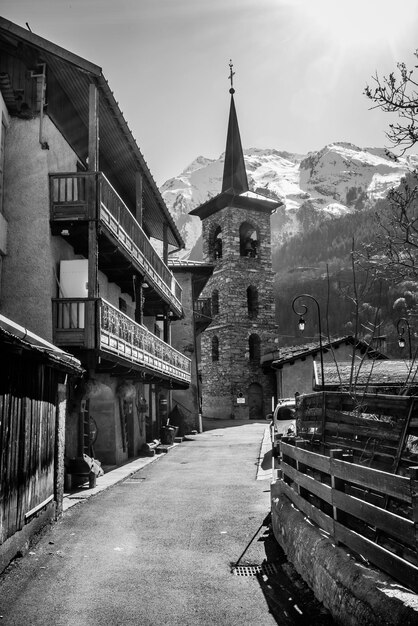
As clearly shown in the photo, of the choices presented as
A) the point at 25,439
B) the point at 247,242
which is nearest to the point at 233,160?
the point at 247,242

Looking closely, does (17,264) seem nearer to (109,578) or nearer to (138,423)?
(109,578)

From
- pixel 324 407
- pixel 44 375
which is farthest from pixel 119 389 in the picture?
pixel 324 407

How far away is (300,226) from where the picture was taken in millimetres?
159500

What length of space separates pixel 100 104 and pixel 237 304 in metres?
32.1

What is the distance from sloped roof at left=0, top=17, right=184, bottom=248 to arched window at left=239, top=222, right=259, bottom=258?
2687 cm

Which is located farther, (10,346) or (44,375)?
(44,375)

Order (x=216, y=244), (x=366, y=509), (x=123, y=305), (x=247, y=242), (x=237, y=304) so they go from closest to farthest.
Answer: (x=366, y=509), (x=123, y=305), (x=237, y=304), (x=247, y=242), (x=216, y=244)

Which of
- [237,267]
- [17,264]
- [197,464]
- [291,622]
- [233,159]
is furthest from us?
[233,159]

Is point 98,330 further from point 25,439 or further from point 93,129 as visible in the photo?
point 25,439

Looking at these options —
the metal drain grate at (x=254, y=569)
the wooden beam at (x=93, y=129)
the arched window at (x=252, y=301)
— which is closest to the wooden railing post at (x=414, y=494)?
the metal drain grate at (x=254, y=569)

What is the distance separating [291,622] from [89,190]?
10.6 m

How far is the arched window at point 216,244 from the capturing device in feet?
160

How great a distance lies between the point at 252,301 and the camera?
47.5 meters

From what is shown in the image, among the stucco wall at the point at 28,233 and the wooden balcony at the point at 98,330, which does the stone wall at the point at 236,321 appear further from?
the stucco wall at the point at 28,233
